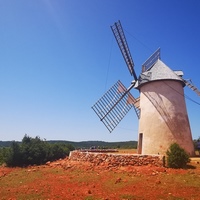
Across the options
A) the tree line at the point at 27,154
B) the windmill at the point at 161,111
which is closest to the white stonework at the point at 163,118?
the windmill at the point at 161,111

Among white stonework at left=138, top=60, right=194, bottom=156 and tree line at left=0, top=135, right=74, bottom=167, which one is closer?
white stonework at left=138, top=60, right=194, bottom=156

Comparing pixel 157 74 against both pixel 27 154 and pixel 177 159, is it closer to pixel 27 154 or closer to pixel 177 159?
pixel 177 159

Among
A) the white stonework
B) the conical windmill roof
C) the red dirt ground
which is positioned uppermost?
the conical windmill roof

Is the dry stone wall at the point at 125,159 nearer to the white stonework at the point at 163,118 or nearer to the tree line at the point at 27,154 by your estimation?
the white stonework at the point at 163,118

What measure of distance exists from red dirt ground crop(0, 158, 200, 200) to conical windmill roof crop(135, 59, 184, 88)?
6.16m

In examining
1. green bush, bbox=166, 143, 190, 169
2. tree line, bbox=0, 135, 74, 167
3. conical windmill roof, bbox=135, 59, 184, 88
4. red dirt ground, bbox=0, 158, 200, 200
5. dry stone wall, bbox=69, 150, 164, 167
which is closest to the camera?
red dirt ground, bbox=0, 158, 200, 200

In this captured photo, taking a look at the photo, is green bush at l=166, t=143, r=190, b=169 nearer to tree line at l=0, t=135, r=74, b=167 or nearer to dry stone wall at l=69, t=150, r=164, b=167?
dry stone wall at l=69, t=150, r=164, b=167

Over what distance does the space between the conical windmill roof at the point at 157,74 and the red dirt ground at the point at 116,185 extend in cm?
616

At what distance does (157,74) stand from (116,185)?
9.71 meters

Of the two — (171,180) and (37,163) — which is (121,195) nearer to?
(171,180)

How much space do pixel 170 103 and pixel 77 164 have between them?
7.82 meters

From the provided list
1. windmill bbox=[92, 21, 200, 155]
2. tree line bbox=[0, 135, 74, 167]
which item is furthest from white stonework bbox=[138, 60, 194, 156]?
tree line bbox=[0, 135, 74, 167]

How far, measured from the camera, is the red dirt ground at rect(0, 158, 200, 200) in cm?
840

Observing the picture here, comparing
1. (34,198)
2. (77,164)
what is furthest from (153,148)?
(34,198)
